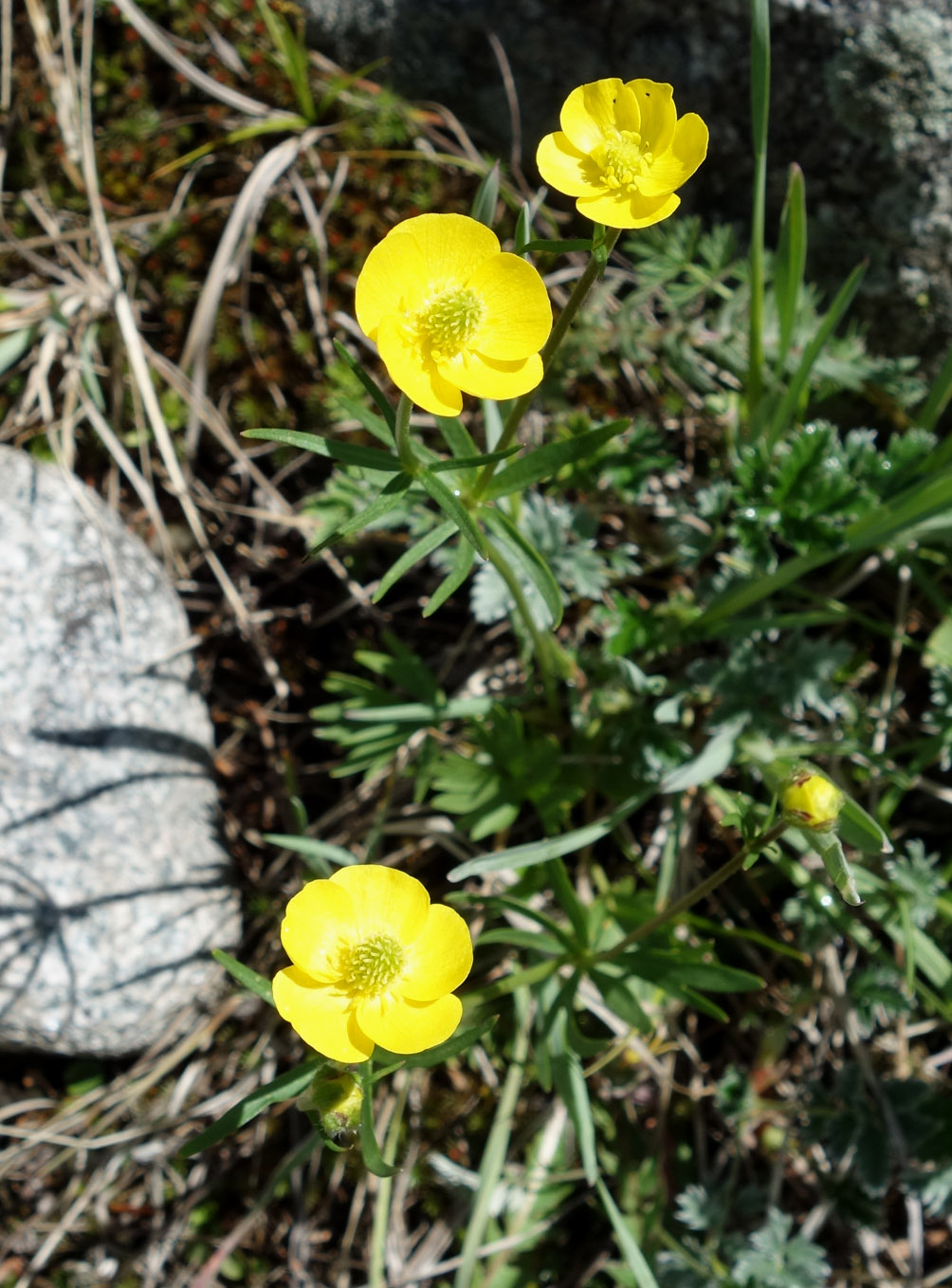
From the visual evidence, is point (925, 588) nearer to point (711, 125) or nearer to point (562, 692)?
point (562, 692)

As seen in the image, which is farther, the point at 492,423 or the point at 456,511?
the point at 492,423

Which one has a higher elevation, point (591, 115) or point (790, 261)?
point (591, 115)

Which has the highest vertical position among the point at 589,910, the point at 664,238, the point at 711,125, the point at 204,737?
the point at 711,125

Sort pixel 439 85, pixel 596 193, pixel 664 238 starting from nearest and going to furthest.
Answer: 1. pixel 596 193
2. pixel 664 238
3. pixel 439 85

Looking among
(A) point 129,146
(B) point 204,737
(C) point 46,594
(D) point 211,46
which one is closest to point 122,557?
(C) point 46,594

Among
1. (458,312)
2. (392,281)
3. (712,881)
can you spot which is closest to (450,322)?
(458,312)

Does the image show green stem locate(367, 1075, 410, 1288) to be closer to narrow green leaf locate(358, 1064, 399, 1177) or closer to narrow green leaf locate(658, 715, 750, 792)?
narrow green leaf locate(358, 1064, 399, 1177)

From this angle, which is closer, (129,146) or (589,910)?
(589,910)

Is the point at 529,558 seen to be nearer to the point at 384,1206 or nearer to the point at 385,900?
the point at 385,900

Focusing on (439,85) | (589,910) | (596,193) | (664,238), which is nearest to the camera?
(596,193)
